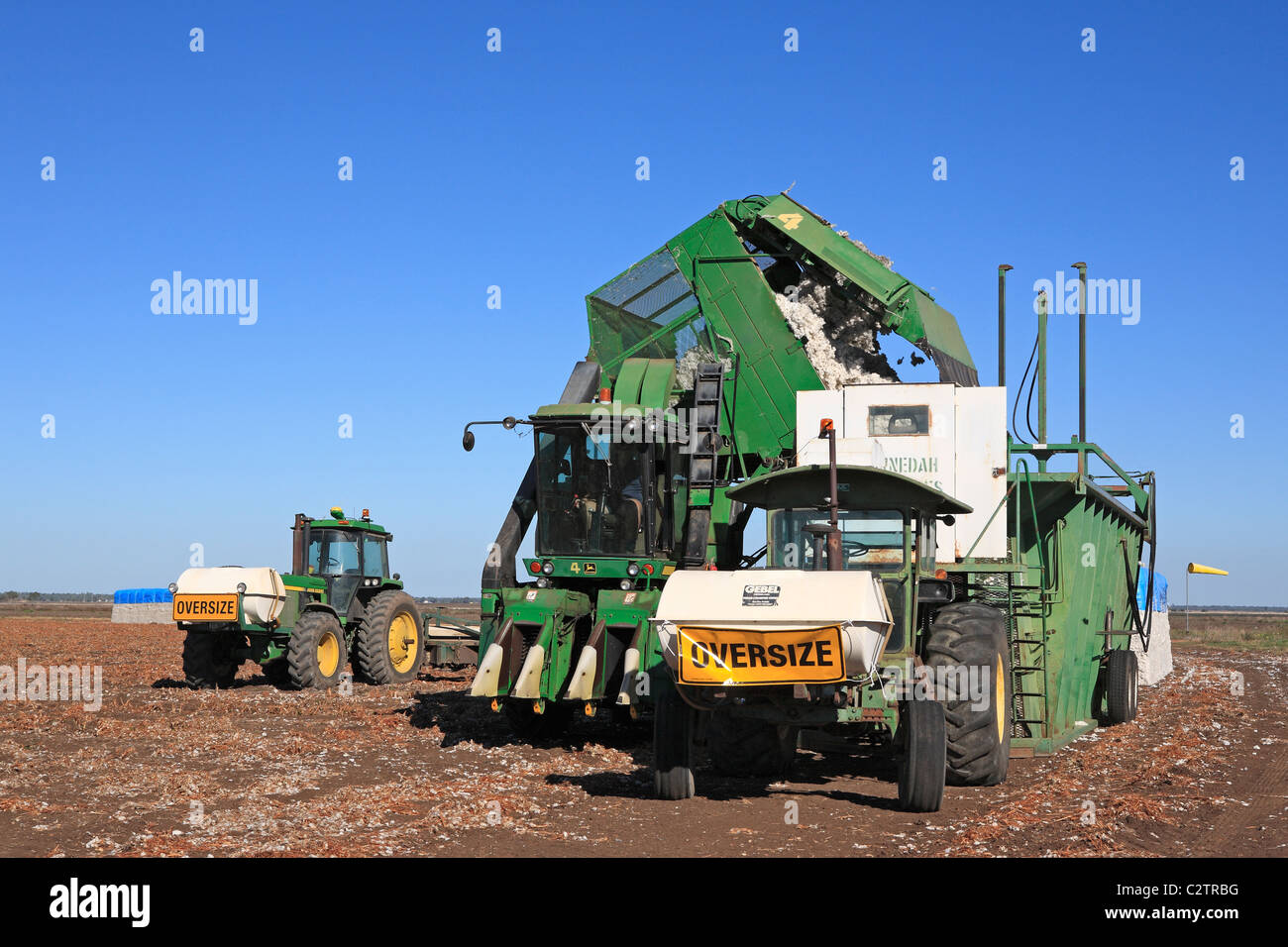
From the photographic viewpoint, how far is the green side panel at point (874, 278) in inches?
527

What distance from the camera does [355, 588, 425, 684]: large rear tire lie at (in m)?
20.2

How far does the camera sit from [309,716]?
15672mm

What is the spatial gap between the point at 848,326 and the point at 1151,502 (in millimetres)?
6200

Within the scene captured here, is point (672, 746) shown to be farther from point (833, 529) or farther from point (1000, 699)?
point (1000, 699)

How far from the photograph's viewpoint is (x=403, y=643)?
21.3 metres

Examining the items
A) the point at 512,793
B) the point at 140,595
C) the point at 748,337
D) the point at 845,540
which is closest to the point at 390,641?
the point at 748,337

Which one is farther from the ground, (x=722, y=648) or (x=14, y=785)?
(x=722, y=648)

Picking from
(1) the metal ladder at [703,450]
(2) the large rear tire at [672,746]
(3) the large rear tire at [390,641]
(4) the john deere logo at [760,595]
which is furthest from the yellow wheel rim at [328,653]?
(4) the john deere logo at [760,595]

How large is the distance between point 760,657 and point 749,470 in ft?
20.5

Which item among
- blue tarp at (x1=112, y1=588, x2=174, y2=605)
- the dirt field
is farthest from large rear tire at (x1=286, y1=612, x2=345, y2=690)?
blue tarp at (x1=112, y1=588, x2=174, y2=605)

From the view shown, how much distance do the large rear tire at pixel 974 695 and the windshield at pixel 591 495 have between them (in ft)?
14.2
